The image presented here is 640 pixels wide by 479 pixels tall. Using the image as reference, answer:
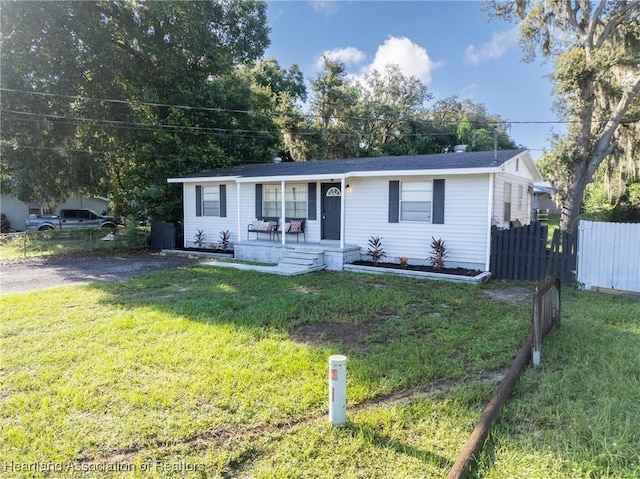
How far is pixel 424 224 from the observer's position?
32.6 ft

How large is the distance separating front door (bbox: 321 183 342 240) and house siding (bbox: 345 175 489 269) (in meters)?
0.43

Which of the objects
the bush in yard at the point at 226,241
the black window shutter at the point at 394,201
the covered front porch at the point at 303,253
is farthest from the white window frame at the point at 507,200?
the bush in yard at the point at 226,241

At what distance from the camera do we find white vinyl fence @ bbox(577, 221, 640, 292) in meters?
7.32

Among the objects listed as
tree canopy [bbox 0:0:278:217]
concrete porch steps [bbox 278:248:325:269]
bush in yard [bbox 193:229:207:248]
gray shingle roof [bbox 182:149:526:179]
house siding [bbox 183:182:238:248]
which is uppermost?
tree canopy [bbox 0:0:278:217]

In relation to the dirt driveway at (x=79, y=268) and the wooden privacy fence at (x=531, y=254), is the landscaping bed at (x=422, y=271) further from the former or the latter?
the dirt driveway at (x=79, y=268)

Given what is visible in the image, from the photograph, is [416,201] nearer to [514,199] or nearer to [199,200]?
[514,199]

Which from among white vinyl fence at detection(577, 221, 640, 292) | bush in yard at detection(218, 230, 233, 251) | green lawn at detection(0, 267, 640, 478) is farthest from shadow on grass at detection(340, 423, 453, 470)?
bush in yard at detection(218, 230, 233, 251)

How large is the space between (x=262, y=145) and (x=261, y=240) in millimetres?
8270

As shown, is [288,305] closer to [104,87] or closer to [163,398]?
[163,398]

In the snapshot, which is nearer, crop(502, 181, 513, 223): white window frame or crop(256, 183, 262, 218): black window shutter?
crop(502, 181, 513, 223): white window frame

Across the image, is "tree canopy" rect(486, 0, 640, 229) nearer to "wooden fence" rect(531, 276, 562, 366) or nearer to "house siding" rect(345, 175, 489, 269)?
"house siding" rect(345, 175, 489, 269)

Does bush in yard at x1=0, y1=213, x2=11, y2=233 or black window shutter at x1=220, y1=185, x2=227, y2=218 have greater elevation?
black window shutter at x1=220, y1=185, x2=227, y2=218

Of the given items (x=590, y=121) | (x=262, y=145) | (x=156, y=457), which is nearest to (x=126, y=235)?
(x=262, y=145)

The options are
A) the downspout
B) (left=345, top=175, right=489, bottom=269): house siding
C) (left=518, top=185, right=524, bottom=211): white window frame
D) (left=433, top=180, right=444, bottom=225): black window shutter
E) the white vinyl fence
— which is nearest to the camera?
the white vinyl fence
